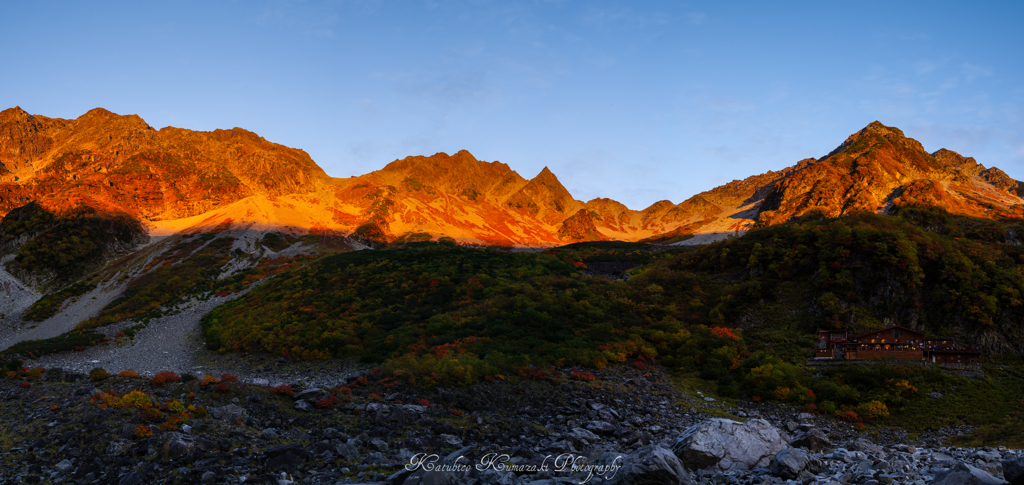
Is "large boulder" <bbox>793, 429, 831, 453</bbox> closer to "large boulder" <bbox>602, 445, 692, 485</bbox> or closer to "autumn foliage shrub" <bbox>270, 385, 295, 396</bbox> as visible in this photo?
"large boulder" <bbox>602, 445, 692, 485</bbox>

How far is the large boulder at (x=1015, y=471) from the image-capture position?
36.3ft

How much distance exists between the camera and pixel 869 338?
31812 mm

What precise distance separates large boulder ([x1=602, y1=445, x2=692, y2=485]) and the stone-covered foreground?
36 mm

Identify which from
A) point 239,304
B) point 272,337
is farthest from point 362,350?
point 239,304

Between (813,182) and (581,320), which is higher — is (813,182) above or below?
above

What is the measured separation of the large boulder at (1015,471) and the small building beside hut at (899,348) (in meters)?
22.8

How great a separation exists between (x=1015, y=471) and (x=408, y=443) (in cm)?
1727

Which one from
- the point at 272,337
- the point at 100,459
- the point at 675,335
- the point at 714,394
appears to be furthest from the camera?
the point at 272,337

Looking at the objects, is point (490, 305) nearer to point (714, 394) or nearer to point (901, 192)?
point (714, 394)

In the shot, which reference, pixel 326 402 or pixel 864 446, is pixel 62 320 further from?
pixel 864 446

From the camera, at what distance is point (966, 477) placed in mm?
11273

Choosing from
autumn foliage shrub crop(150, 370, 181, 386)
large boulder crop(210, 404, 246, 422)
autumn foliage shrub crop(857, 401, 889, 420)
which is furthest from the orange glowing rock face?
autumn foliage shrub crop(857, 401, 889, 420)

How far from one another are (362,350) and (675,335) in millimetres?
24735

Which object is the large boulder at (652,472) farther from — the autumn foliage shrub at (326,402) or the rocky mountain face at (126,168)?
the rocky mountain face at (126,168)
